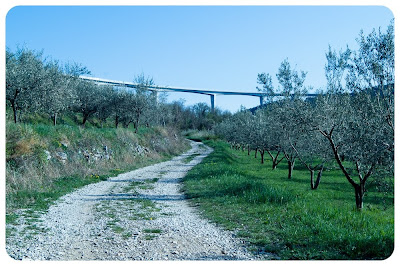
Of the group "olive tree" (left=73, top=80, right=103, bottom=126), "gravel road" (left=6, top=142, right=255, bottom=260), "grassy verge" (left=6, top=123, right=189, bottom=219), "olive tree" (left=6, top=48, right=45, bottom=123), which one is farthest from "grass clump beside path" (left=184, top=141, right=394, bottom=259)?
"olive tree" (left=73, top=80, right=103, bottom=126)

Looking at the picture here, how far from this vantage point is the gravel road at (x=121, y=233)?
647 centimetres

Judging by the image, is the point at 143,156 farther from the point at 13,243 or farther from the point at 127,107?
the point at 13,243

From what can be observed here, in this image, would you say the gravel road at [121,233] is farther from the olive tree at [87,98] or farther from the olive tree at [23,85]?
the olive tree at [87,98]

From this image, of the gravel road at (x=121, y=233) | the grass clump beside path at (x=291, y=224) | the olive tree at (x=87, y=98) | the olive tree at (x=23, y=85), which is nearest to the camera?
the gravel road at (x=121, y=233)

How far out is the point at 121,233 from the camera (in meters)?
7.88

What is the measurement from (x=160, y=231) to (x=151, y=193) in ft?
20.1

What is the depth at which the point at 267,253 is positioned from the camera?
670cm

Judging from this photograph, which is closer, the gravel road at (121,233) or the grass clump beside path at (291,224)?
the gravel road at (121,233)

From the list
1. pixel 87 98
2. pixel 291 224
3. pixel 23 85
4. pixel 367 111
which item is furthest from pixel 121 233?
pixel 87 98

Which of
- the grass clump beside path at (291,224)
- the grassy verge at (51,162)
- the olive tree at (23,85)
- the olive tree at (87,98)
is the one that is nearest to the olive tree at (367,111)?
the grass clump beside path at (291,224)

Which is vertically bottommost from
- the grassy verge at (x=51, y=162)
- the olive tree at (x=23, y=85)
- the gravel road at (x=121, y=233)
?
the gravel road at (x=121, y=233)

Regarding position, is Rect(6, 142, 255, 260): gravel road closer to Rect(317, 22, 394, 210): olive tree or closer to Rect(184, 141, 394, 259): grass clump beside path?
Rect(184, 141, 394, 259): grass clump beside path

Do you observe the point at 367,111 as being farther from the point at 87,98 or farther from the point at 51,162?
the point at 87,98

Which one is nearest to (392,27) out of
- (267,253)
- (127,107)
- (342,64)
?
(342,64)
